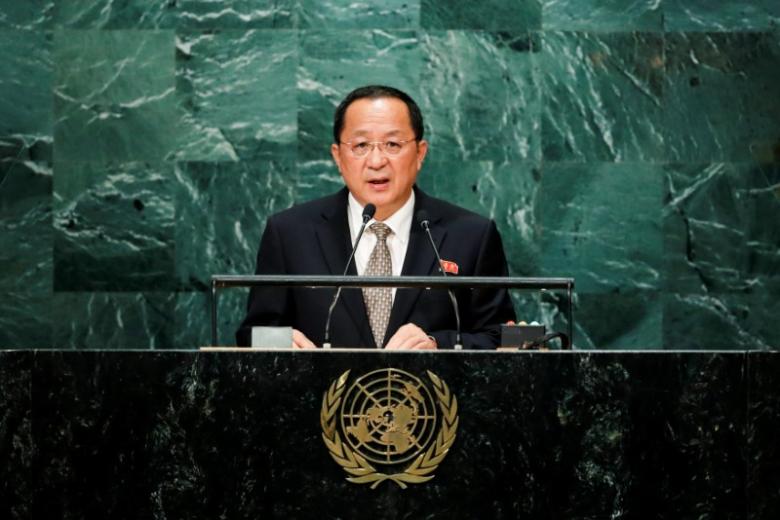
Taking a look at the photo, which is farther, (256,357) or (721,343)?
(721,343)

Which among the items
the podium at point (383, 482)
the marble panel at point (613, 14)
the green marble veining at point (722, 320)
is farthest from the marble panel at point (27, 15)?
the podium at point (383, 482)

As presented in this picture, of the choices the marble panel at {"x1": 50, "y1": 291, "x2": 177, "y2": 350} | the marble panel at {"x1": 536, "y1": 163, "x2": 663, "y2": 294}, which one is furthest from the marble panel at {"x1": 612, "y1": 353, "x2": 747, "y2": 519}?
→ the marble panel at {"x1": 50, "y1": 291, "x2": 177, "y2": 350}

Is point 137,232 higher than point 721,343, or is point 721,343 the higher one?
point 137,232

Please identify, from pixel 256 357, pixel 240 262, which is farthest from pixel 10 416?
pixel 240 262

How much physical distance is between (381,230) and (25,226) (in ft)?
6.75

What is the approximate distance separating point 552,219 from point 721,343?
898 mm

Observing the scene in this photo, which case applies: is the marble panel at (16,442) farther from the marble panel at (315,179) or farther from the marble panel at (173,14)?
the marble panel at (173,14)

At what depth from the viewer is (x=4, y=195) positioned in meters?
5.55

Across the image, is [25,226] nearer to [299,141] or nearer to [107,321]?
[107,321]

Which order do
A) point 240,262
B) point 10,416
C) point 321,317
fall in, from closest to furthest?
point 10,416, point 321,317, point 240,262

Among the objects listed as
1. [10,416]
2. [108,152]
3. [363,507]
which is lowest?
[363,507]

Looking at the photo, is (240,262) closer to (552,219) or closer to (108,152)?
(108,152)

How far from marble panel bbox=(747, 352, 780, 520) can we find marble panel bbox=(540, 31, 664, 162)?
9.65 feet

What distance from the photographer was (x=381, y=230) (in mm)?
4188
